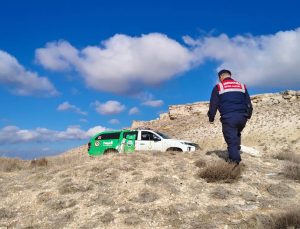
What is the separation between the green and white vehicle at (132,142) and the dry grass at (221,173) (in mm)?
9411

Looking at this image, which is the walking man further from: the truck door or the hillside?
the truck door

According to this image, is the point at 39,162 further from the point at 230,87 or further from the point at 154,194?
the point at 230,87

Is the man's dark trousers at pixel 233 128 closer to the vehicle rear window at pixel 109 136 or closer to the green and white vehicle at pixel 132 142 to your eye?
the green and white vehicle at pixel 132 142

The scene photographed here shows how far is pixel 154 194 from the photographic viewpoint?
8.73 m

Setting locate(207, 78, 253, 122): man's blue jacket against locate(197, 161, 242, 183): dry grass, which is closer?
locate(197, 161, 242, 183): dry grass

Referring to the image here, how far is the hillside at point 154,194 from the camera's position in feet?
24.7

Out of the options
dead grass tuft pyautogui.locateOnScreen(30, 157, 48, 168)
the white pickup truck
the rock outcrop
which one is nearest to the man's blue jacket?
dead grass tuft pyautogui.locateOnScreen(30, 157, 48, 168)

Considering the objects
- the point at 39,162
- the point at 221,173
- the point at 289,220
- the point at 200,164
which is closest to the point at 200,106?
the point at 39,162

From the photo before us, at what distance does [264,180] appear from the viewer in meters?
9.62

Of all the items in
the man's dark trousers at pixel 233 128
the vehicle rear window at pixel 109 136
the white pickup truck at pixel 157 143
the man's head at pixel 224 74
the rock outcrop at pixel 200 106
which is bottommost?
the man's dark trousers at pixel 233 128

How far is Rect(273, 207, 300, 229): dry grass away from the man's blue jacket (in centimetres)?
363

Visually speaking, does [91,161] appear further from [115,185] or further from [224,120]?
[224,120]

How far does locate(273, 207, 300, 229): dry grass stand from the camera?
20.8 ft

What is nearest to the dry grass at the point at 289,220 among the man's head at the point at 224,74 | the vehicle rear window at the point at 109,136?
the man's head at the point at 224,74
